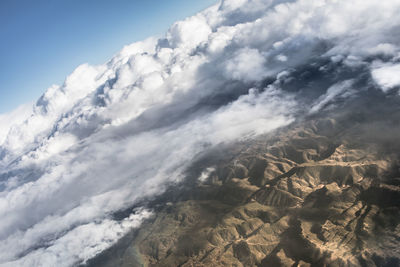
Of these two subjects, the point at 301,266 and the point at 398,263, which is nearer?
the point at 398,263

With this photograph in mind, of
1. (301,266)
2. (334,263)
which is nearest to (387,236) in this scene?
(334,263)

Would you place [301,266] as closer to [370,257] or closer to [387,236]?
[370,257]

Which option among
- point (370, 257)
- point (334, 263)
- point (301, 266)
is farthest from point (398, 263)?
point (301, 266)

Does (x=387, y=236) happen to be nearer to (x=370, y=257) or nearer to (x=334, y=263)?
(x=370, y=257)

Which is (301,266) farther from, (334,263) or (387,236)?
(387,236)

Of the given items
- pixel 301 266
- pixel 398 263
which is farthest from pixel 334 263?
pixel 398 263

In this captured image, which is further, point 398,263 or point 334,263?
point 334,263
